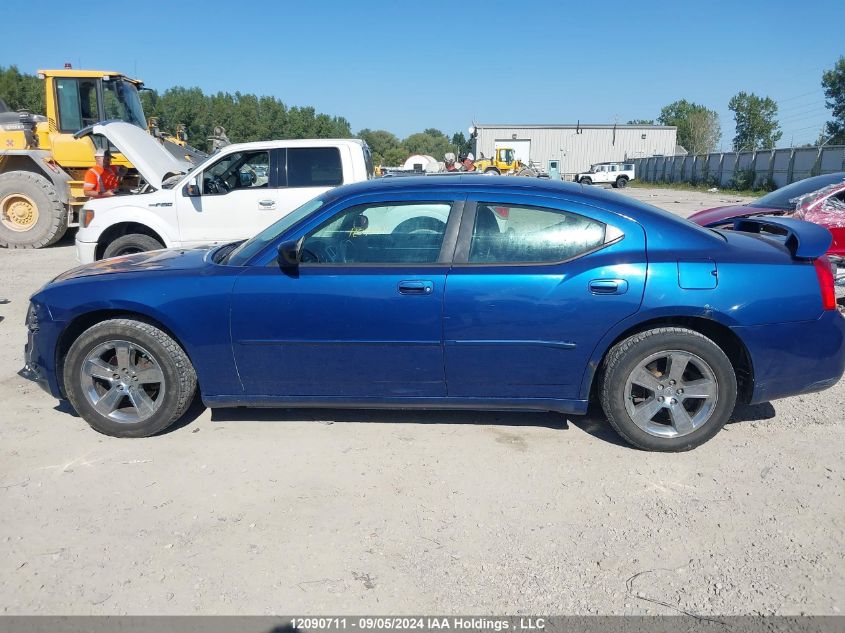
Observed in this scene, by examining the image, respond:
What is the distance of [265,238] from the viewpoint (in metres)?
4.06

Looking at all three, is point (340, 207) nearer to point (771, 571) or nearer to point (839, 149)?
point (771, 571)

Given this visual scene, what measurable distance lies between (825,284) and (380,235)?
8.48 ft

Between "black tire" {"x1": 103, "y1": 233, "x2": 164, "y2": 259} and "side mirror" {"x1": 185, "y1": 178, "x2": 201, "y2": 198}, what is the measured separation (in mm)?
701

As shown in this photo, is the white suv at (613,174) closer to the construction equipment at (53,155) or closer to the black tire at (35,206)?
the construction equipment at (53,155)

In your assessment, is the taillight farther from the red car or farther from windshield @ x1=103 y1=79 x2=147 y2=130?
windshield @ x1=103 y1=79 x2=147 y2=130

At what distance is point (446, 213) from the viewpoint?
3.79 meters

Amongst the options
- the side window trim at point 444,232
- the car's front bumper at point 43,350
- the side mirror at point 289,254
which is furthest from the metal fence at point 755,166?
the car's front bumper at point 43,350

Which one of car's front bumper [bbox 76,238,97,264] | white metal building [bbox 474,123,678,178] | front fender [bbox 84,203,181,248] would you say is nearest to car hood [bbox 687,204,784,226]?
front fender [bbox 84,203,181,248]

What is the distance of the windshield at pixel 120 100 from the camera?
41.2 feet

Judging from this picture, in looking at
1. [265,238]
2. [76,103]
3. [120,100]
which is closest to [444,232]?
[265,238]

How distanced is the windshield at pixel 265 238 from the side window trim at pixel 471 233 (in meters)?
0.90

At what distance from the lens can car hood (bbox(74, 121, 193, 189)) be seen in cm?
865

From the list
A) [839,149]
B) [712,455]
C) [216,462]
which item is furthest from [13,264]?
[839,149]

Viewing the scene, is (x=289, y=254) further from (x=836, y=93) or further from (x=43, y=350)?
(x=836, y=93)
